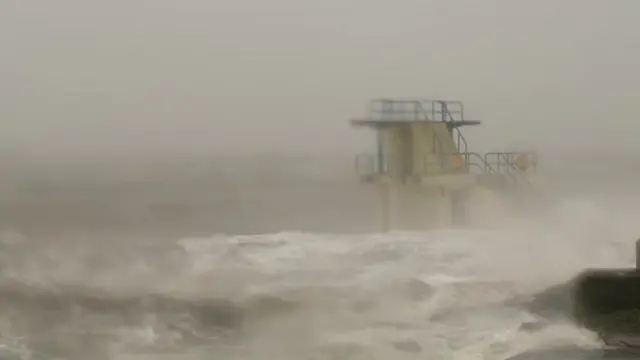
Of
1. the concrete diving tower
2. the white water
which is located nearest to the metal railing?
the concrete diving tower

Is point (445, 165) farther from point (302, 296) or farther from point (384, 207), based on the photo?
point (302, 296)

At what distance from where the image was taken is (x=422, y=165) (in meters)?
1.54

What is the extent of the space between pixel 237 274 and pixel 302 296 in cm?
13

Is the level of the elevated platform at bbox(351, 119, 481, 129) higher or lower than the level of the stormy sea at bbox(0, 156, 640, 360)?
higher

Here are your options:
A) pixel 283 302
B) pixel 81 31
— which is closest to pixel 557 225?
pixel 283 302

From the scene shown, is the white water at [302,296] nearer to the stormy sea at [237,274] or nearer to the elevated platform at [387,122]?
the stormy sea at [237,274]

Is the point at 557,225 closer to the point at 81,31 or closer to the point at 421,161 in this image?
the point at 421,161

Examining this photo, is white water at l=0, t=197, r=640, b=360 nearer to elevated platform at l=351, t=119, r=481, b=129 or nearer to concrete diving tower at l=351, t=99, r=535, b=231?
concrete diving tower at l=351, t=99, r=535, b=231

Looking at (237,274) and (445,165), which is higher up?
(445,165)

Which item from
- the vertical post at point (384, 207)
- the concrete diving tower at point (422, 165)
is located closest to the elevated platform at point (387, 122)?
the concrete diving tower at point (422, 165)

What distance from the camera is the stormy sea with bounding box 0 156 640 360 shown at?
1.50 metres

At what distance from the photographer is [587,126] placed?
1.58 m

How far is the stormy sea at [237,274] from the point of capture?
150 cm

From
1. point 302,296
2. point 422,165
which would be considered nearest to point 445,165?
point 422,165
